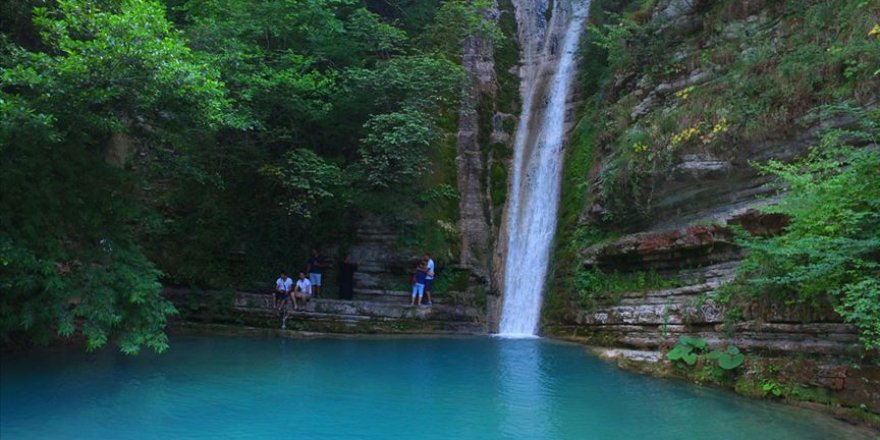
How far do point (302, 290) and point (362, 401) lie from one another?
7.47 meters

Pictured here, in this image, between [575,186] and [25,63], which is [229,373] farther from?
[575,186]

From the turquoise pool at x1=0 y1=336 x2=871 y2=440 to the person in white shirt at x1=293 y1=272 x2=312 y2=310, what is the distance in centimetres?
328

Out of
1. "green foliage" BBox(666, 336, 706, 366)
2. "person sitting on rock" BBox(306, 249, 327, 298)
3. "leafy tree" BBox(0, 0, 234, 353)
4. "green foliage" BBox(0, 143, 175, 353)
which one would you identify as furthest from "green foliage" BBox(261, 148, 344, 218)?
"green foliage" BBox(666, 336, 706, 366)

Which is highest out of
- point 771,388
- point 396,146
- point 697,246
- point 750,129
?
point 396,146

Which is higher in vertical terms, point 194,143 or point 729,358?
point 194,143

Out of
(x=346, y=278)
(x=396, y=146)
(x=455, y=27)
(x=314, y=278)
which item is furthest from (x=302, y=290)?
(x=455, y=27)

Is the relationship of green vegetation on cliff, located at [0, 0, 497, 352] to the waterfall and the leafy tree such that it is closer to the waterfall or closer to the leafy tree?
the leafy tree

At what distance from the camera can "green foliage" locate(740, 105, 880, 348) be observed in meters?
6.75

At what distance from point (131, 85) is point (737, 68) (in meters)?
12.2

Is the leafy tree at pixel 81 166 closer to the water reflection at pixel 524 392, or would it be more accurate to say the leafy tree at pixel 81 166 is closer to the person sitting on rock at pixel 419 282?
the water reflection at pixel 524 392

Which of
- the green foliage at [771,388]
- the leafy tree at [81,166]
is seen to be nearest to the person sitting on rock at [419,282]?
the leafy tree at [81,166]

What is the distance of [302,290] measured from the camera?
14.7 m

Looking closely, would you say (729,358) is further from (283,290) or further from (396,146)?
(283,290)

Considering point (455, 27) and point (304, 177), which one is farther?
point (455, 27)
